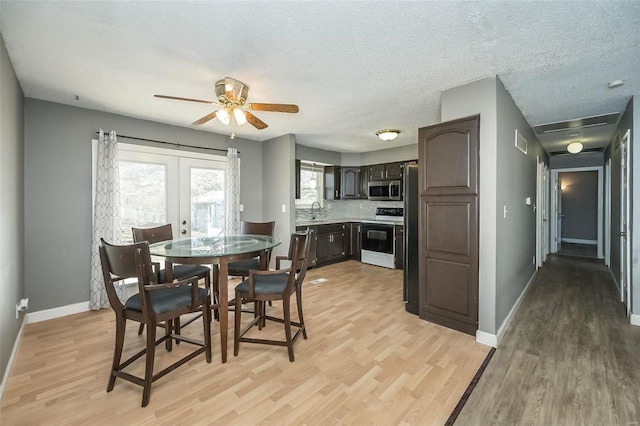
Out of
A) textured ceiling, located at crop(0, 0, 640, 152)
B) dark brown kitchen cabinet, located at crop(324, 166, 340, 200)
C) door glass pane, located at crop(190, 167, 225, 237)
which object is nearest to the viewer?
textured ceiling, located at crop(0, 0, 640, 152)

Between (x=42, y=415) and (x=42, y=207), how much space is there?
2317 millimetres

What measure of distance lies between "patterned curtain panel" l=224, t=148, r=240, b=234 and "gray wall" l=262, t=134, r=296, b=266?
615 mm

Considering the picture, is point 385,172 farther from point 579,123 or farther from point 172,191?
point 172,191

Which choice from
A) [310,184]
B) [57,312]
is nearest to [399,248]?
[310,184]

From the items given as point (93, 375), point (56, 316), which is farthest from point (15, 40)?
point (56, 316)

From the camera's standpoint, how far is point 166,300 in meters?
1.95

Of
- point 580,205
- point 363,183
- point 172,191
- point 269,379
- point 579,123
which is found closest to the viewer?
point 269,379

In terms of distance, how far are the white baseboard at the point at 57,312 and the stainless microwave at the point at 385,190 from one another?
4.95 metres

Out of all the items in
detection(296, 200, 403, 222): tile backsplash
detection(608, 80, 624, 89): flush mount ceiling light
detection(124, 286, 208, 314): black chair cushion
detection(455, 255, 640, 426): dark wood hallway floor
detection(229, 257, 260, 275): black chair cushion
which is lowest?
detection(455, 255, 640, 426): dark wood hallway floor

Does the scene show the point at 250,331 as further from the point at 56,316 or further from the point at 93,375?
the point at 56,316

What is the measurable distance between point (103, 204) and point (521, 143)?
5092 mm

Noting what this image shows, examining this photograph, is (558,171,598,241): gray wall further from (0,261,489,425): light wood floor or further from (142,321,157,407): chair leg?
(142,321,157,407): chair leg

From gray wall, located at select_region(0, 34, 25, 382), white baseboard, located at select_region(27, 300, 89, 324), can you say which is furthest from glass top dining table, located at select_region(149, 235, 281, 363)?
white baseboard, located at select_region(27, 300, 89, 324)

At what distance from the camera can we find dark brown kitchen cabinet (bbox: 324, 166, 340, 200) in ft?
19.6
